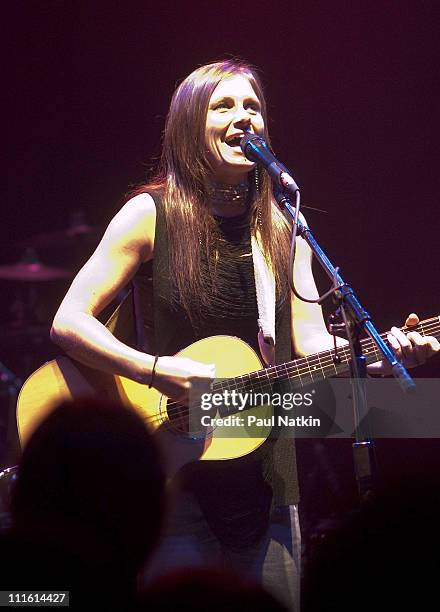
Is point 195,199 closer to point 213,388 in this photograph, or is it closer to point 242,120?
point 242,120

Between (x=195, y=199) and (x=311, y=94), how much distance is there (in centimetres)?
235

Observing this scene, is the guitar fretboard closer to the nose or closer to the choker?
the choker

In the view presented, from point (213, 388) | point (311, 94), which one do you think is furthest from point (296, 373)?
point (311, 94)

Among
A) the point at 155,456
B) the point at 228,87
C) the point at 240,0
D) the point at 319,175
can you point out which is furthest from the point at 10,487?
the point at 240,0

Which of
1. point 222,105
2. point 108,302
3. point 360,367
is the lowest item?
point 360,367

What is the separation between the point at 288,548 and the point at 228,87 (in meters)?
1.58

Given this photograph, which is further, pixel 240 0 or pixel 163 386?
pixel 240 0

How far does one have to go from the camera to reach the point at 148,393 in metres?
2.59

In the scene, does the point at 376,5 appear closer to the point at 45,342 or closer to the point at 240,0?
the point at 240,0

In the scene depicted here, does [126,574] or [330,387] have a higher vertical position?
[330,387]

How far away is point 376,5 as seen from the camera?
4457 millimetres

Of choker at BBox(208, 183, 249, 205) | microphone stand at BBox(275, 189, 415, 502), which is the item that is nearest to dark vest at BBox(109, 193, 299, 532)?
choker at BBox(208, 183, 249, 205)

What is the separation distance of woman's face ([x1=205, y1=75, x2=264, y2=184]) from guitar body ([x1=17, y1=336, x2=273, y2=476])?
0.60m

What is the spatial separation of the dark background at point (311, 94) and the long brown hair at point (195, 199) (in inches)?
75.6
